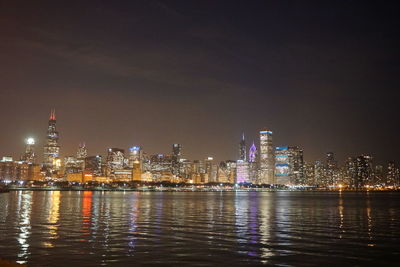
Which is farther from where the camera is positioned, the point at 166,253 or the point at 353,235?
the point at 353,235

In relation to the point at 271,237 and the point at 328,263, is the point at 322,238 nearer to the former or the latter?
the point at 271,237

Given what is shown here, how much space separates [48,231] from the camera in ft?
121

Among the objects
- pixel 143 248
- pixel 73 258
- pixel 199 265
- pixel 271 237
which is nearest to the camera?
pixel 199 265

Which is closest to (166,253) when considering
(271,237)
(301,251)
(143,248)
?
(143,248)

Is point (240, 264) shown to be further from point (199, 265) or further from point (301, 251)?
point (301, 251)

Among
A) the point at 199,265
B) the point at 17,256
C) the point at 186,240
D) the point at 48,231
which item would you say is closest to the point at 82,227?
the point at 48,231

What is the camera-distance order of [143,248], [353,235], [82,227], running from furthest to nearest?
[82,227]
[353,235]
[143,248]

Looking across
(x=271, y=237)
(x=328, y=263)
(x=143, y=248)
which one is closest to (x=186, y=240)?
(x=143, y=248)

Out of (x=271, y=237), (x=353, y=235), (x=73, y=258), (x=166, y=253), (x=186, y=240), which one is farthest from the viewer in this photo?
(x=353, y=235)

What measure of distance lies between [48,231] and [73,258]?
13890mm

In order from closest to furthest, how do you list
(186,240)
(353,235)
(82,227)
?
(186,240) → (353,235) → (82,227)

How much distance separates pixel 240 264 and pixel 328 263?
4892 mm

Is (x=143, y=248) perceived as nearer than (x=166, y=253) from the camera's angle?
No

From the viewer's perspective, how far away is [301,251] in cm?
2752
